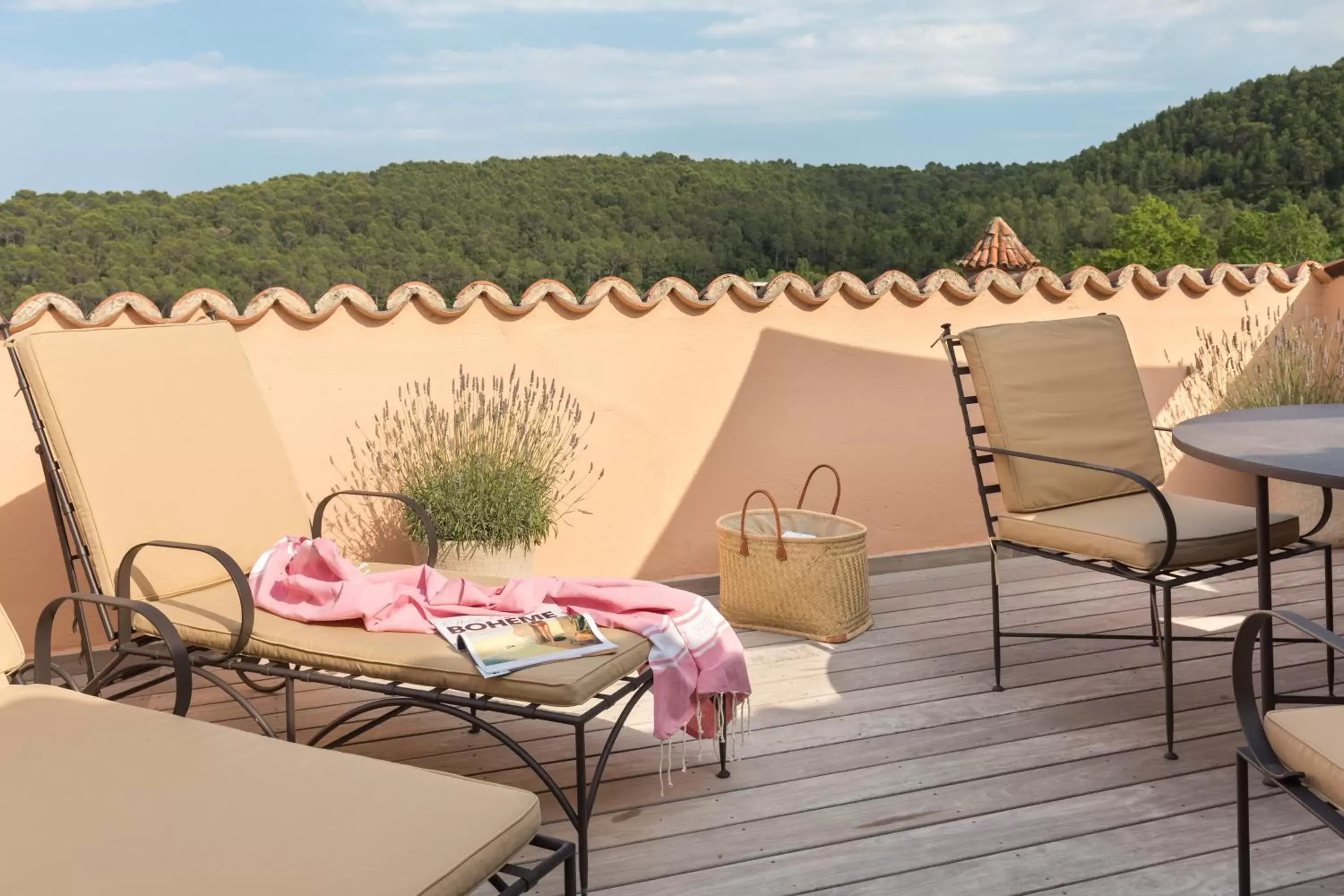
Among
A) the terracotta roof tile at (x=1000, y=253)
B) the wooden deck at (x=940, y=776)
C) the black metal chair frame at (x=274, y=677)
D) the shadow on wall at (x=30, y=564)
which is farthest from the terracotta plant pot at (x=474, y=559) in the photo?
the terracotta roof tile at (x=1000, y=253)

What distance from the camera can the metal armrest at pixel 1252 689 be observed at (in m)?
1.75

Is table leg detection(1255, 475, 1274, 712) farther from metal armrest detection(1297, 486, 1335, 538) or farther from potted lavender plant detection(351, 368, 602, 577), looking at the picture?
potted lavender plant detection(351, 368, 602, 577)

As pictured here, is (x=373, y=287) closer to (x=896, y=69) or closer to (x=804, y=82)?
(x=804, y=82)

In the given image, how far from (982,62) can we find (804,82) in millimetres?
3916

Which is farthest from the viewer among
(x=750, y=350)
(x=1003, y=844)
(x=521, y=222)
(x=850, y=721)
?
(x=521, y=222)

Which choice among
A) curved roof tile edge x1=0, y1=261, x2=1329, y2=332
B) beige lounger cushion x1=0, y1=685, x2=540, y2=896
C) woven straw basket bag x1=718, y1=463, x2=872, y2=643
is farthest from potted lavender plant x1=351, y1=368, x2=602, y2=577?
beige lounger cushion x1=0, y1=685, x2=540, y2=896

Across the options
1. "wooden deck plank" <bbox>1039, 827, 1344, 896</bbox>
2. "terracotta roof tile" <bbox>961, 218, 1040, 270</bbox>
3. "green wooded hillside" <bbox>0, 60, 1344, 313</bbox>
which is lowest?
"wooden deck plank" <bbox>1039, 827, 1344, 896</bbox>

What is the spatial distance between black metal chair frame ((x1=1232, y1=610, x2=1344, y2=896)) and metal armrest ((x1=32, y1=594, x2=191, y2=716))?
69.7 inches

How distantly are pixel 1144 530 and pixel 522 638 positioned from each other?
5.26 ft

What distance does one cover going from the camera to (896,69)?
20.9 m

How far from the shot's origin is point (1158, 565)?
287cm

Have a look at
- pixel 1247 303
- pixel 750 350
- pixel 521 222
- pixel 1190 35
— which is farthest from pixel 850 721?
pixel 1190 35

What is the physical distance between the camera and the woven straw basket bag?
12.5 feet

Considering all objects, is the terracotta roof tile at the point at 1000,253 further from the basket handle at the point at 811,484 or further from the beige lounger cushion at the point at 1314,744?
the beige lounger cushion at the point at 1314,744
